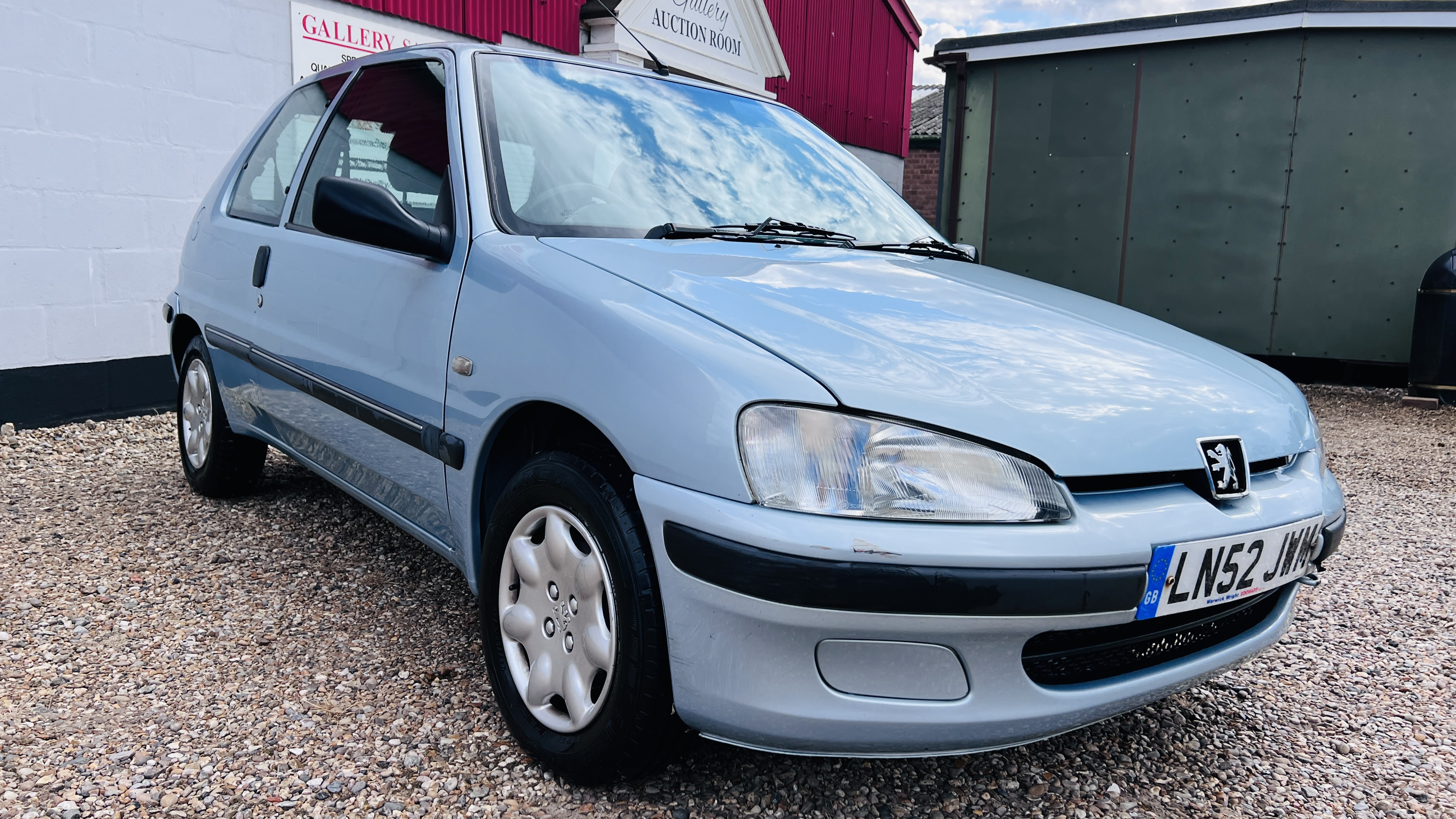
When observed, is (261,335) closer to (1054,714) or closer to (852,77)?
(1054,714)

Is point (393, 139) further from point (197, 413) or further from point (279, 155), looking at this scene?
point (197, 413)

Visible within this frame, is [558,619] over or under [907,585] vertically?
under

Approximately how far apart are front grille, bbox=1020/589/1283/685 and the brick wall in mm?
21055

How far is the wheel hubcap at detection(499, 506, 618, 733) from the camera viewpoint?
1735 millimetres

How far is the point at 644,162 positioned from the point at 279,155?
160 centimetres

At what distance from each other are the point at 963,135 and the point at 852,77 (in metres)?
4.94

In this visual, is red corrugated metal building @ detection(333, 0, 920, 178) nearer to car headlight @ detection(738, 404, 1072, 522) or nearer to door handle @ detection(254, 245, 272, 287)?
door handle @ detection(254, 245, 272, 287)

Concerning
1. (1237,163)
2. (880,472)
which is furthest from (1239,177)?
(880,472)

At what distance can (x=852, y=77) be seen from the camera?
13.8 metres

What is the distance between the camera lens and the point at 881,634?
1.48m

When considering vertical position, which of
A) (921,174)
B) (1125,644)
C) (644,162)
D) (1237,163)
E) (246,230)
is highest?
(921,174)

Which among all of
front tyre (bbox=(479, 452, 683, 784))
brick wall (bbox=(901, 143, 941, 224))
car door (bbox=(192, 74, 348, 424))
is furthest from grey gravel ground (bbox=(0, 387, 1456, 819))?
brick wall (bbox=(901, 143, 941, 224))

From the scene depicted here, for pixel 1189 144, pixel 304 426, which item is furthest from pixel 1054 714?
pixel 1189 144

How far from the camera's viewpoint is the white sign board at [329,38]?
18.8ft
